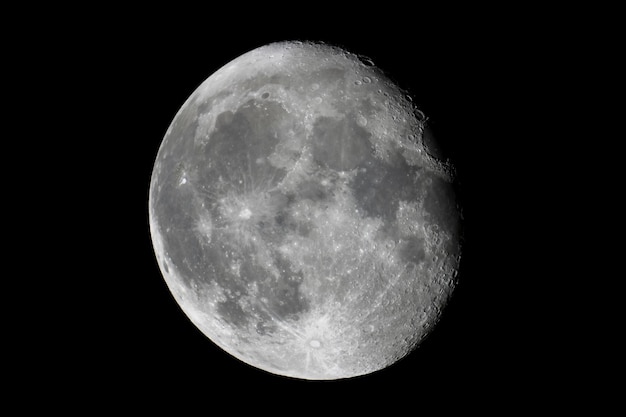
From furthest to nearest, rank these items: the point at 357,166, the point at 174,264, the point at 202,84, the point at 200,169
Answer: the point at 202,84
the point at 174,264
the point at 200,169
the point at 357,166

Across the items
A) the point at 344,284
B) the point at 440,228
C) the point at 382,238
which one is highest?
the point at 440,228

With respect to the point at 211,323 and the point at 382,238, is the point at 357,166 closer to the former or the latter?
the point at 382,238

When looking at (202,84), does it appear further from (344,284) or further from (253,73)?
(344,284)

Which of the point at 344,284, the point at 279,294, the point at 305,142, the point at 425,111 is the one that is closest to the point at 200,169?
the point at 305,142

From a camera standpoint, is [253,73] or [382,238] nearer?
[382,238]

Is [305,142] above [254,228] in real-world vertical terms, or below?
above

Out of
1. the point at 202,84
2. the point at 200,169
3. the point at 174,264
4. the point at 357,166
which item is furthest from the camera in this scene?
the point at 202,84
